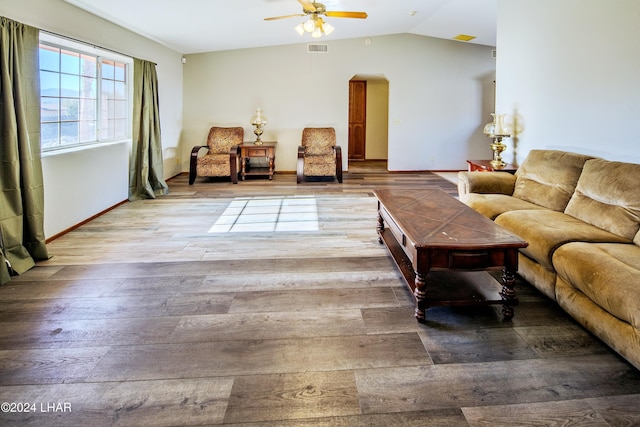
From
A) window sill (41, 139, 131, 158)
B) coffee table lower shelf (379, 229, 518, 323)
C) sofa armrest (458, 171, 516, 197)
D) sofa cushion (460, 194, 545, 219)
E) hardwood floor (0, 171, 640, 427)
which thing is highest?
window sill (41, 139, 131, 158)

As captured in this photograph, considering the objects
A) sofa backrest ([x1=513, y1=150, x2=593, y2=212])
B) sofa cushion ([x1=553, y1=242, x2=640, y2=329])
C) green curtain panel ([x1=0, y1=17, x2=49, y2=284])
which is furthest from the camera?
sofa backrest ([x1=513, y1=150, x2=593, y2=212])

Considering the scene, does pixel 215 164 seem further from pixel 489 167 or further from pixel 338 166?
pixel 489 167

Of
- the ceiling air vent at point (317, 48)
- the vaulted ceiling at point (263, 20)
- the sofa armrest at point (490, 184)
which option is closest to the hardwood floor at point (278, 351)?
the sofa armrest at point (490, 184)

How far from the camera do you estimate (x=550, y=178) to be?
3.76 meters

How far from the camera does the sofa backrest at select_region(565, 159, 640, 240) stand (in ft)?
9.09

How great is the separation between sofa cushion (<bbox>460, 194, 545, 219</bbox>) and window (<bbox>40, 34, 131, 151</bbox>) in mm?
4181

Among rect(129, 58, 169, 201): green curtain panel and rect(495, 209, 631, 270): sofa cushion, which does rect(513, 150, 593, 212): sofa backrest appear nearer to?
rect(495, 209, 631, 270): sofa cushion

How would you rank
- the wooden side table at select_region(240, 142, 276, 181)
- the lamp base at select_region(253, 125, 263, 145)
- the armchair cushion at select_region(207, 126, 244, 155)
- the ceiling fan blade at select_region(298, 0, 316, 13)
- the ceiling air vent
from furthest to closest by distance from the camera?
the ceiling air vent < the lamp base at select_region(253, 125, 263, 145) < the armchair cushion at select_region(207, 126, 244, 155) < the wooden side table at select_region(240, 142, 276, 181) < the ceiling fan blade at select_region(298, 0, 316, 13)

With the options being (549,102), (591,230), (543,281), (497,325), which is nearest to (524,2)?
(549,102)

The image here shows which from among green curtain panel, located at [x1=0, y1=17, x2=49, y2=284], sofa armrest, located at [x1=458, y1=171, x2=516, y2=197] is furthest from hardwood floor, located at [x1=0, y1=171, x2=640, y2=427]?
sofa armrest, located at [x1=458, y1=171, x2=516, y2=197]

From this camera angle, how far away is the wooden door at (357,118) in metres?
11.1

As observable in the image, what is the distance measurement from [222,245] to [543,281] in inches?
109

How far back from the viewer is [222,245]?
4105 mm

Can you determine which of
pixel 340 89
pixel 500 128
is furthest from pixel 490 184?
pixel 340 89
